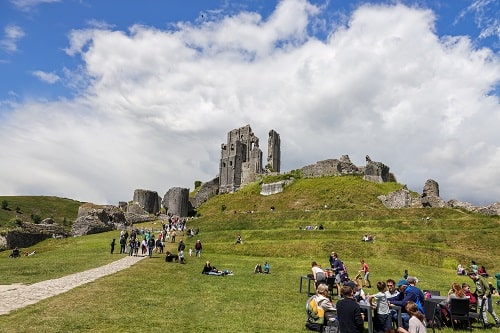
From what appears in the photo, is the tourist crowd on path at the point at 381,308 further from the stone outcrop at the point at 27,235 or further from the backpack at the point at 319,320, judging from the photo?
the stone outcrop at the point at 27,235

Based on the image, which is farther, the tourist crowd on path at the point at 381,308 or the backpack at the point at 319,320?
the backpack at the point at 319,320

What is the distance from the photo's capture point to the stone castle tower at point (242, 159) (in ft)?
331

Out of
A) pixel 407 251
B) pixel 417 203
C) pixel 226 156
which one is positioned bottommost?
pixel 407 251

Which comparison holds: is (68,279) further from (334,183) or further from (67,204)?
(67,204)

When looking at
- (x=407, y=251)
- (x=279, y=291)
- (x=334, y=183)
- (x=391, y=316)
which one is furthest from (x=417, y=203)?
(x=391, y=316)

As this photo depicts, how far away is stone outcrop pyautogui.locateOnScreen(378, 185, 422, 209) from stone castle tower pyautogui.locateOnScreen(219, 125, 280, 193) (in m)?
A: 40.3

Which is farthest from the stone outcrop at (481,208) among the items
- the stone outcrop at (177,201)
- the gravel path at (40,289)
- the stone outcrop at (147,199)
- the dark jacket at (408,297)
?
the stone outcrop at (147,199)

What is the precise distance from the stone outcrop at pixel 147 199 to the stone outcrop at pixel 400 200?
43943 millimetres

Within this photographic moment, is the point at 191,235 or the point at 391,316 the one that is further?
the point at 191,235

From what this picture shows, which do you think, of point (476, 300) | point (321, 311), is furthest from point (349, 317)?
point (476, 300)

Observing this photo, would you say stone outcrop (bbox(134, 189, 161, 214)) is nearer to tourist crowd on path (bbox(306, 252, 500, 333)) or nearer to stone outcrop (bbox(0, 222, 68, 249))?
stone outcrop (bbox(0, 222, 68, 249))

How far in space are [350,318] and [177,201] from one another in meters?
72.8

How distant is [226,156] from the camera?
106 metres

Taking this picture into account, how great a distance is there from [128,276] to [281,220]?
31434 mm
